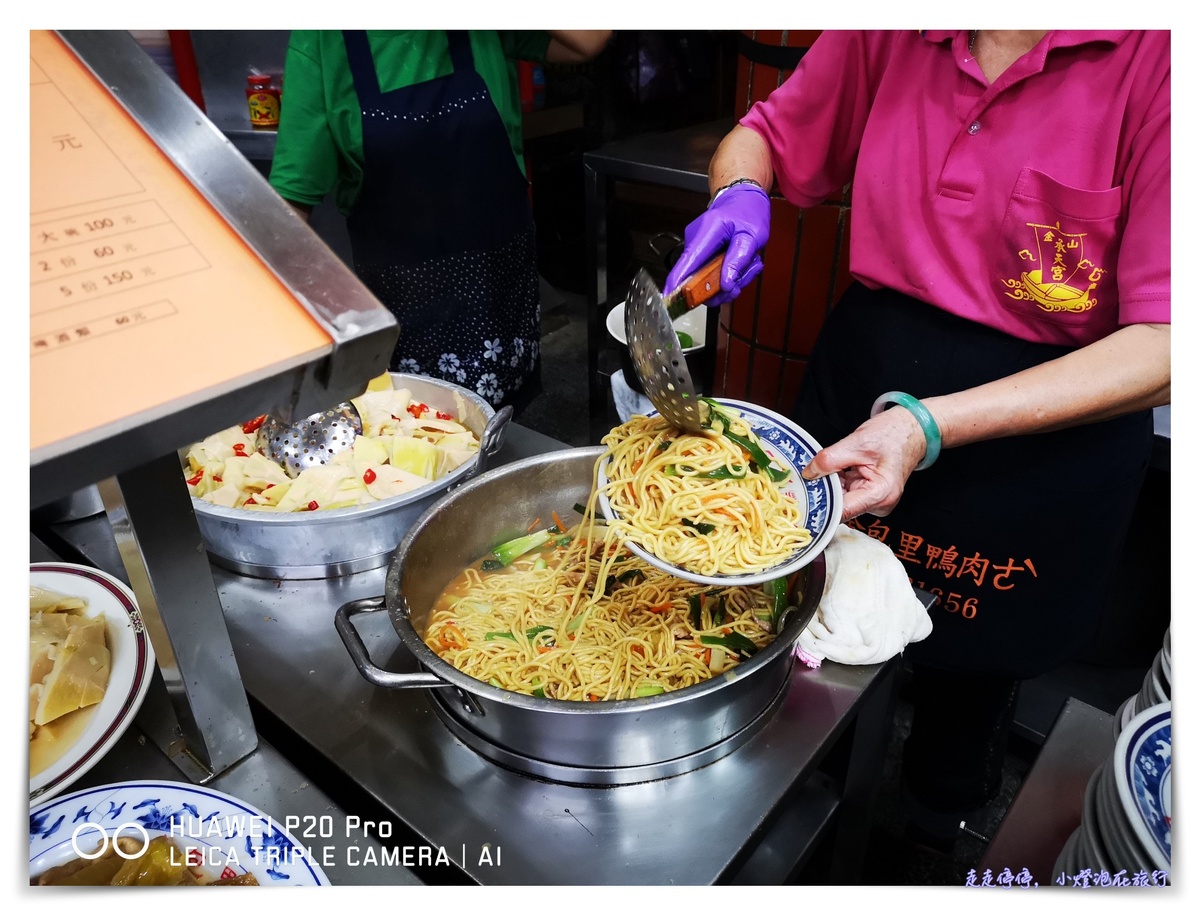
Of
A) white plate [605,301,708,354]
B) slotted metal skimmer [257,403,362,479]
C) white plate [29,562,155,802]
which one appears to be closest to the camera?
white plate [29,562,155,802]

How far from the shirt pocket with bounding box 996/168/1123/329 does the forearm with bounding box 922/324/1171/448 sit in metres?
0.11

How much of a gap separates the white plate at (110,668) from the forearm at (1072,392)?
4.86ft

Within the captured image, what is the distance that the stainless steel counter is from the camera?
3.84ft

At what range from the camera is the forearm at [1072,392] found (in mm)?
1437

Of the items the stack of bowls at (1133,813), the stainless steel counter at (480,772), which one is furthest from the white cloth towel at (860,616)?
the stack of bowls at (1133,813)

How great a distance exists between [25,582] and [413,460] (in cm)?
92

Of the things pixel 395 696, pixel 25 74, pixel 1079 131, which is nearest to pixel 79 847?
pixel 395 696

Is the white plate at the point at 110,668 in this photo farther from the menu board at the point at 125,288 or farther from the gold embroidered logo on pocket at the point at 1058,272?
the gold embroidered logo on pocket at the point at 1058,272

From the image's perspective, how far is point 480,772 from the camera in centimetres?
130

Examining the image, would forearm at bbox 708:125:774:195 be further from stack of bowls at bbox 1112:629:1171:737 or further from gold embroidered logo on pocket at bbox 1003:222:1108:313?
stack of bowls at bbox 1112:629:1171:737

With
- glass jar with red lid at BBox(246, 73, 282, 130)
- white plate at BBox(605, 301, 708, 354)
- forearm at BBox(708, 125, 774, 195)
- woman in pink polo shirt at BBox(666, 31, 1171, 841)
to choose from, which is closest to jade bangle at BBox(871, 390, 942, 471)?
Result: woman in pink polo shirt at BBox(666, 31, 1171, 841)

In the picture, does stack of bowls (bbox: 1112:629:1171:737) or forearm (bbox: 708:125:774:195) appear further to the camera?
forearm (bbox: 708:125:774:195)

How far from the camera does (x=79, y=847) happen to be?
1.02m

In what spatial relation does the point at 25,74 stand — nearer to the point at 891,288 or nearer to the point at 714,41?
the point at 891,288
